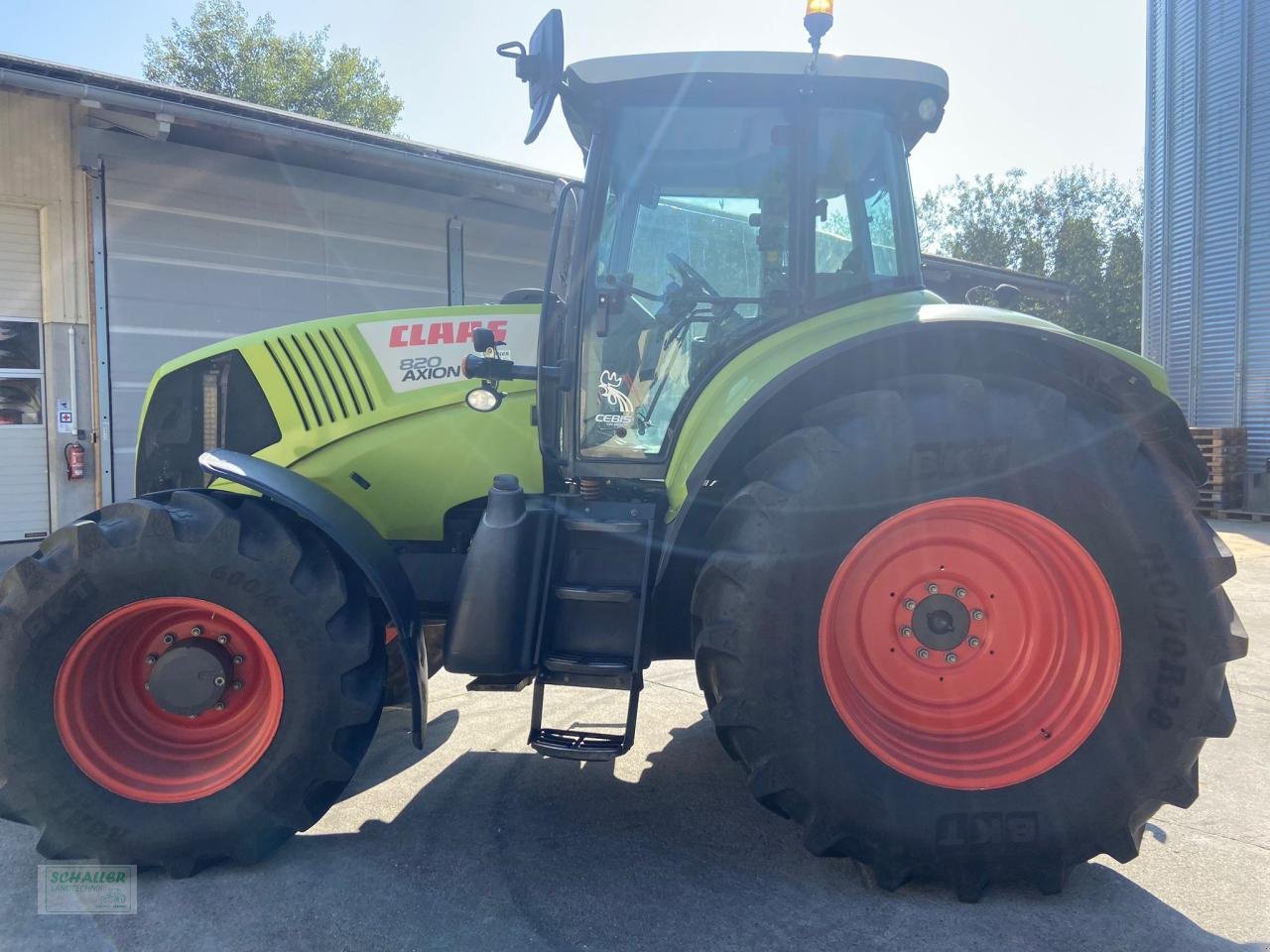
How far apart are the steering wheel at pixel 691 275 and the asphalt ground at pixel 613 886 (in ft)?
6.00

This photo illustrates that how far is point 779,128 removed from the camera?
2.90 metres

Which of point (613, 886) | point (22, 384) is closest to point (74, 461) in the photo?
point (22, 384)

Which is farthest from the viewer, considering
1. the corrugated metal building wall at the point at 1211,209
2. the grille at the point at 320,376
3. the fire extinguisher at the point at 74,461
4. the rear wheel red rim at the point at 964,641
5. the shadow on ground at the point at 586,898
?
the corrugated metal building wall at the point at 1211,209

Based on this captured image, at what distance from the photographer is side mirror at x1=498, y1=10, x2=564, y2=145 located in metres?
2.56

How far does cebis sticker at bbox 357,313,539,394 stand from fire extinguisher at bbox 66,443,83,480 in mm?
6303

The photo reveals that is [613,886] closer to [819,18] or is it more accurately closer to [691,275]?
[691,275]

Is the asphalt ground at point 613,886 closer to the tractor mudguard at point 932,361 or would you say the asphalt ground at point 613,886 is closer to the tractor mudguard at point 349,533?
the tractor mudguard at point 349,533

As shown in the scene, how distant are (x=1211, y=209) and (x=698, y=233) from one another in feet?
38.1

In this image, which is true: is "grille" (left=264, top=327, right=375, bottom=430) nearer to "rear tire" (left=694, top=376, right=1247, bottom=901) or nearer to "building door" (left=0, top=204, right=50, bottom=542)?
"rear tire" (left=694, top=376, right=1247, bottom=901)

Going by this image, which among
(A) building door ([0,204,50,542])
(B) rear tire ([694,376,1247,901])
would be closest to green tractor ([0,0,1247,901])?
(B) rear tire ([694,376,1247,901])

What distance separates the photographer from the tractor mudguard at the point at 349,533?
2.66 meters

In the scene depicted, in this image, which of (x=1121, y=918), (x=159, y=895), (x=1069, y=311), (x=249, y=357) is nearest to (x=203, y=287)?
→ (x=249, y=357)

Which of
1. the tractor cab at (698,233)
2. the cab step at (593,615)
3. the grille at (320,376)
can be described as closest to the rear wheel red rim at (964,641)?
the cab step at (593,615)

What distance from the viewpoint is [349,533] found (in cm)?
272
